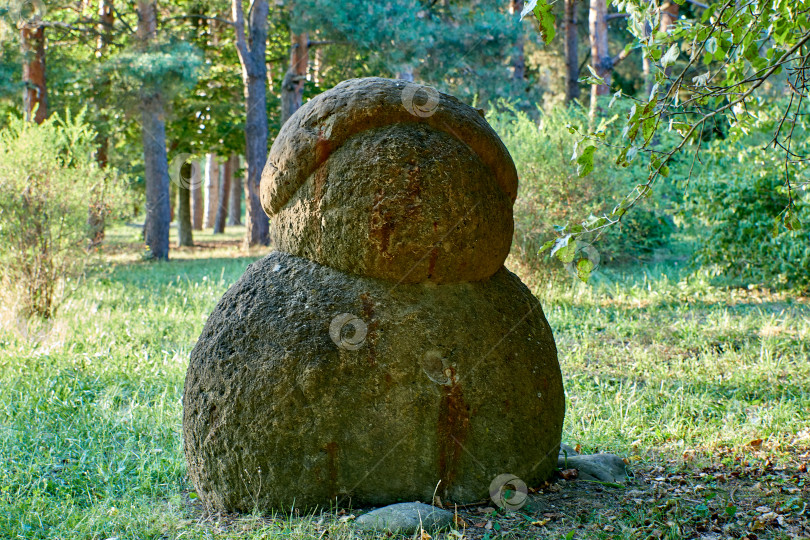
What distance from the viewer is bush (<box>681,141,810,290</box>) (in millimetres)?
7980

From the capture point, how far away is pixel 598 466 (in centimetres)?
357

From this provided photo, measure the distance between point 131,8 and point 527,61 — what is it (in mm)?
12191

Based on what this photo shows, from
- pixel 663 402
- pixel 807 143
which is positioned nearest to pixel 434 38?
pixel 807 143

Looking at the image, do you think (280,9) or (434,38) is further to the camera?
(280,9)

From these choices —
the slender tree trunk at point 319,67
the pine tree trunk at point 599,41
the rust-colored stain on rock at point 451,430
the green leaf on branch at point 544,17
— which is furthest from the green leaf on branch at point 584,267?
the slender tree trunk at point 319,67

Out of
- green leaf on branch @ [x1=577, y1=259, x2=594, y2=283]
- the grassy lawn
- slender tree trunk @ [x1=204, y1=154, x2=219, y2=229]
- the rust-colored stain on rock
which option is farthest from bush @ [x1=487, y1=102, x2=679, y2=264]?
slender tree trunk @ [x1=204, y1=154, x2=219, y2=229]

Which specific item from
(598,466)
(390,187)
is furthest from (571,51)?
(390,187)

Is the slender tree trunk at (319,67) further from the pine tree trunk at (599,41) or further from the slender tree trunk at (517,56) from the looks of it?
the pine tree trunk at (599,41)

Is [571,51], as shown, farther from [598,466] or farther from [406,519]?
[406,519]

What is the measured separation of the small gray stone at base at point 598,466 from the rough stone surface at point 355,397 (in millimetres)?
412

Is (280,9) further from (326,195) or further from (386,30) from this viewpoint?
(326,195)

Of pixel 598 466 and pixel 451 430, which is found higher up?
pixel 451 430

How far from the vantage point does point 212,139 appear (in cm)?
1803

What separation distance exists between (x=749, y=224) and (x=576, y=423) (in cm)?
507
